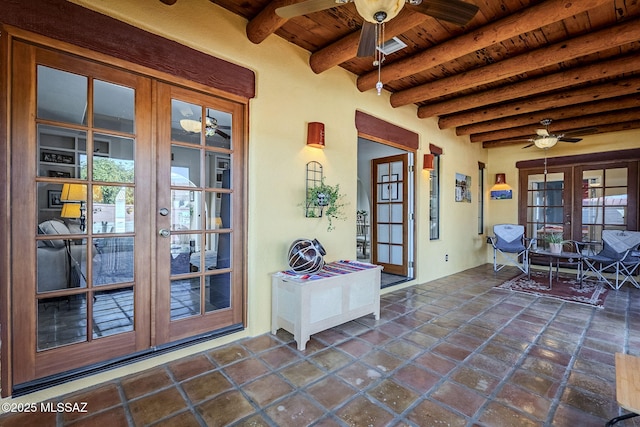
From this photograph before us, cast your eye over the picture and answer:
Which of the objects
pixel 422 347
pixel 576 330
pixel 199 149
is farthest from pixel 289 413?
pixel 576 330

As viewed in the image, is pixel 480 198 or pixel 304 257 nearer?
pixel 304 257

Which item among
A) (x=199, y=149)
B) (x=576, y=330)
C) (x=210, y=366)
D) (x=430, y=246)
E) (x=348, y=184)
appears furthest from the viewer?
(x=430, y=246)

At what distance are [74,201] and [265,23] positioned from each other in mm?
1969

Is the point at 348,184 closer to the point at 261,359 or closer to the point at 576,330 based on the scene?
the point at 261,359

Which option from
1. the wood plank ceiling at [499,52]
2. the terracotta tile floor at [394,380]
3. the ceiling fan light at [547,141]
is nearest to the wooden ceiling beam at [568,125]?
the wood plank ceiling at [499,52]

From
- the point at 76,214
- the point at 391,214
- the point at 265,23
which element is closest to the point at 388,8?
the point at 265,23

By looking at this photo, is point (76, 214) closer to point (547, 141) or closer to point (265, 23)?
point (265, 23)

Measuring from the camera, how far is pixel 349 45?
2.77m

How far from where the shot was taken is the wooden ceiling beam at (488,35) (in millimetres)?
2244

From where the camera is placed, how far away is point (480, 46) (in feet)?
9.00

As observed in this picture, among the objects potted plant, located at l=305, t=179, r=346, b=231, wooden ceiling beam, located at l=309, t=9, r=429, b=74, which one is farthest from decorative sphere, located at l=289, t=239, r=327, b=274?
wooden ceiling beam, located at l=309, t=9, r=429, b=74

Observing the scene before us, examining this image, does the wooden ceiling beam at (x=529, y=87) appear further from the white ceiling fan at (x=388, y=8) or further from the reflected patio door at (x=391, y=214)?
the white ceiling fan at (x=388, y=8)

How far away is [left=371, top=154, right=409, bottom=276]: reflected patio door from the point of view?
187 inches

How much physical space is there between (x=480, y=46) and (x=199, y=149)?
273cm
